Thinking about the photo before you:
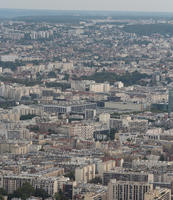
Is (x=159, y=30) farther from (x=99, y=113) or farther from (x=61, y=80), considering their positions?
(x=99, y=113)

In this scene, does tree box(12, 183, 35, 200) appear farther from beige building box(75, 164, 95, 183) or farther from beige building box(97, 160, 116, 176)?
beige building box(97, 160, 116, 176)

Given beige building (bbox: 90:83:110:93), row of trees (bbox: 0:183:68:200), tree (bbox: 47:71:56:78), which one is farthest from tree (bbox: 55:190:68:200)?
tree (bbox: 47:71:56:78)

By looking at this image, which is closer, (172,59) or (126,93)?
(126,93)

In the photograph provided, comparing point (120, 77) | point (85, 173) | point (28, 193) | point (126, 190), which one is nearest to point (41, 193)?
point (28, 193)

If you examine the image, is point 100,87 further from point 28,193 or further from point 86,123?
point 28,193

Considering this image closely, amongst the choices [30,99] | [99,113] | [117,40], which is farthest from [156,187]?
[117,40]

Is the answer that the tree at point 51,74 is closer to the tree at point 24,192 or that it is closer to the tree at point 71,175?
the tree at point 71,175
